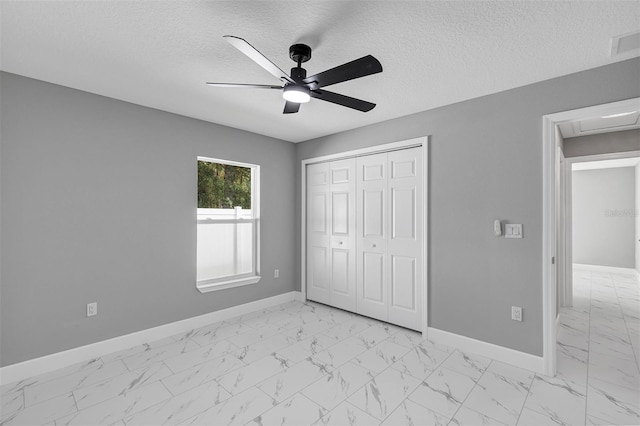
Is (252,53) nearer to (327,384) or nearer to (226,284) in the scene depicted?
(327,384)

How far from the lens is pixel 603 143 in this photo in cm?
405

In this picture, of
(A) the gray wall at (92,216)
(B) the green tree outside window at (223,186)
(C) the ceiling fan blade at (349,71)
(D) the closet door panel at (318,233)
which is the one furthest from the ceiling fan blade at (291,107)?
(D) the closet door panel at (318,233)

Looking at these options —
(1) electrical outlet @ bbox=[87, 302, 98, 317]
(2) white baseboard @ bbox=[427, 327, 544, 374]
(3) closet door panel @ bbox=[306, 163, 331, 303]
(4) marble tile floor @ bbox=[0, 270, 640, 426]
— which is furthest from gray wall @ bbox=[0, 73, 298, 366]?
(2) white baseboard @ bbox=[427, 327, 544, 374]

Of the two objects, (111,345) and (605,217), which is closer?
(111,345)

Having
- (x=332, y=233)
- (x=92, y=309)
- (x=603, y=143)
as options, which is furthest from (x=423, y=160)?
(x=92, y=309)

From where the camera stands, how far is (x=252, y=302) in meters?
4.13

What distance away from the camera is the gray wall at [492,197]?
255 centimetres

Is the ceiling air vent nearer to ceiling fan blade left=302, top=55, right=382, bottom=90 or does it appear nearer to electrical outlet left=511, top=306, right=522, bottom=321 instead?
ceiling fan blade left=302, top=55, right=382, bottom=90

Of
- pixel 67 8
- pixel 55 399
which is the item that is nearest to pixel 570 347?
pixel 55 399

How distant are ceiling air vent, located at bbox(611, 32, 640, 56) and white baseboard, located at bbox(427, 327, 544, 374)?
2.39 m

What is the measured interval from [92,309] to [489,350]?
3.73m

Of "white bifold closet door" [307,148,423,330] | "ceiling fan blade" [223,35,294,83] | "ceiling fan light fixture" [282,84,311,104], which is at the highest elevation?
"ceiling fan blade" [223,35,294,83]

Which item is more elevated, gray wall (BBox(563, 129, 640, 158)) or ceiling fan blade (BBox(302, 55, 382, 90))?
gray wall (BBox(563, 129, 640, 158))

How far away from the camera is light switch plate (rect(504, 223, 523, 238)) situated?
8.86 ft
